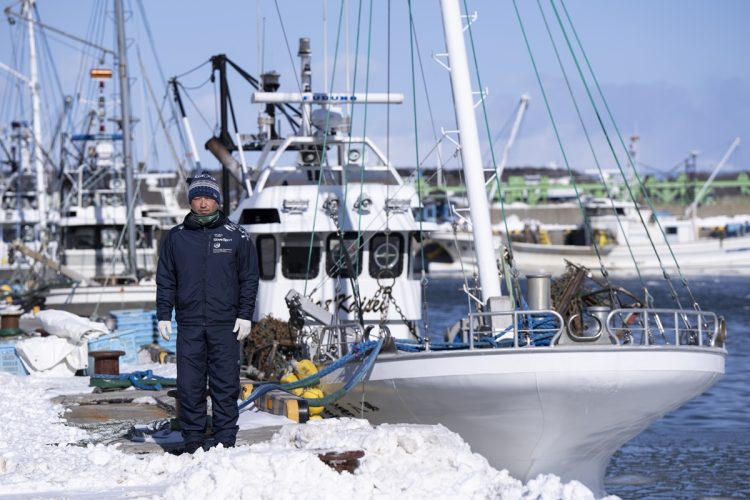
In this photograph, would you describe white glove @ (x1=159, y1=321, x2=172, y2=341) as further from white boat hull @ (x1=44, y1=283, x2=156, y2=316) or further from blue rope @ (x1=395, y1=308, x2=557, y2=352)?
white boat hull @ (x1=44, y1=283, x2=156, y2=316)

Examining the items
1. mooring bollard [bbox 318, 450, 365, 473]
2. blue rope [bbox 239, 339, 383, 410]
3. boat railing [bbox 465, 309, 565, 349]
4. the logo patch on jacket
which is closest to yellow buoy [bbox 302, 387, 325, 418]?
blue rope [bbox 239, 339, 383, 410]

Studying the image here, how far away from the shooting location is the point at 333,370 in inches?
A: 436

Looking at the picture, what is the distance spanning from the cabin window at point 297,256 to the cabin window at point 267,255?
120mm

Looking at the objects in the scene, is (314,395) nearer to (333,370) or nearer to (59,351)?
(333,370)

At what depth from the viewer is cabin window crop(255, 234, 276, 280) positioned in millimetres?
15977

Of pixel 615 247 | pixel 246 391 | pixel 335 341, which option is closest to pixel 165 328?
pixel 246 391

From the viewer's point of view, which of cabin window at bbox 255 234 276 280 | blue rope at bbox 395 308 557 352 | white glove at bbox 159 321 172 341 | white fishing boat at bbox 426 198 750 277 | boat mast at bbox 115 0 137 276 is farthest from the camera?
white fishing boat at bbox 426 198 750 277

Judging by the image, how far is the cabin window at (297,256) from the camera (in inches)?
629

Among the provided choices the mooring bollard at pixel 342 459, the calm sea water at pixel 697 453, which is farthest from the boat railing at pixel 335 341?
the mooring bollard at pixel 342 459

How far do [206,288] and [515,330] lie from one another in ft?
8.54

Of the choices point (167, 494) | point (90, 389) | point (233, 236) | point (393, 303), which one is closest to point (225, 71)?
point (393, 303)

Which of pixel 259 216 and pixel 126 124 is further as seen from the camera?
pixel 126 124

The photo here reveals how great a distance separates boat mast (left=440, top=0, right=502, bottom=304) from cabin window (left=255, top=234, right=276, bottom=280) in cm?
467

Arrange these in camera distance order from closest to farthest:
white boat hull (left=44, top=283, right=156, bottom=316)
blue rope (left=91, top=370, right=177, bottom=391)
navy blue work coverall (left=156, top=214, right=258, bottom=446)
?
navy blue work coverall (left=156, top=214, right=258, bottom=446) < blue rope (left=91, top=370, right=177, bottom=391) < white boat hull (left=44, top=283, right=156, bottom=316)
